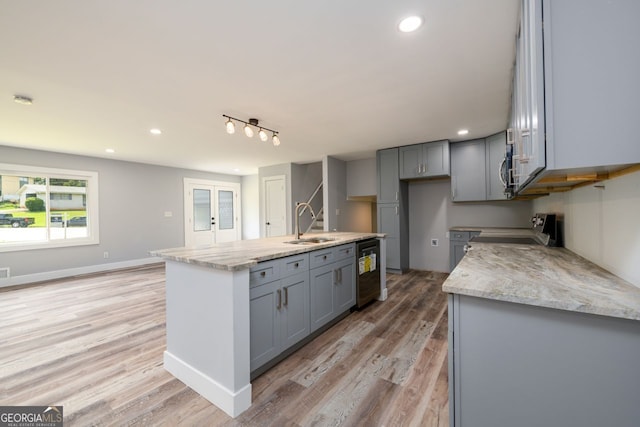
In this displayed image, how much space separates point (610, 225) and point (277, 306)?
205 cm

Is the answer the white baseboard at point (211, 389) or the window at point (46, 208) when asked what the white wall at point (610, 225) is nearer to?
the white baseboard at point (211, 389)

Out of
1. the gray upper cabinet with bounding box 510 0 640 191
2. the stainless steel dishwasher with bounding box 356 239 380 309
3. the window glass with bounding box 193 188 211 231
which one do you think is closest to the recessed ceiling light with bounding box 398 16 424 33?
the gray upper cabinet with bounding box 510 0 640 191

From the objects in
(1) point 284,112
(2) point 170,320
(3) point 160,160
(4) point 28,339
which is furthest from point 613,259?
(3) point 160,160

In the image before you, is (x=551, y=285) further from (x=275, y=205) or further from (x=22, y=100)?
(x=275, y=205)

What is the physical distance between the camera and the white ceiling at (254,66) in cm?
158

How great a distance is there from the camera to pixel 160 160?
596 cm

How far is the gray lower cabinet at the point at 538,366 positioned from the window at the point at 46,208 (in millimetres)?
6734

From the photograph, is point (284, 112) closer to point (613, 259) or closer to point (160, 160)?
point (613, 259)

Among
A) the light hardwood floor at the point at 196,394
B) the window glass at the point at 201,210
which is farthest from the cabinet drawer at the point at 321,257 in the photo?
the window glass at the point at 201,210

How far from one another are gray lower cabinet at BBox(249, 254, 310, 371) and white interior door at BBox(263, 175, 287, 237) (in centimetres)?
416

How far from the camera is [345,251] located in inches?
114

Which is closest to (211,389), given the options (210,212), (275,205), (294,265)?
(294,265)

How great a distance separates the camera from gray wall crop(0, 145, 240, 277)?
15.5 ft

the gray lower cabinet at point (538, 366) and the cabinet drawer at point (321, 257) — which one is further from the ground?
the cabinet drawer at point (321, 257)
